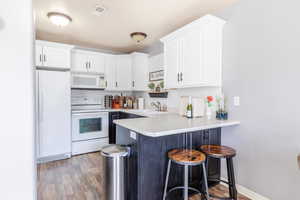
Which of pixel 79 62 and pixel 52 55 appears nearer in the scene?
pixel 52 55

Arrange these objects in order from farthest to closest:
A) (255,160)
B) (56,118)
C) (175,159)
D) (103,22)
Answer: (56,118)
(103,22)
(255,160)
(175,159)

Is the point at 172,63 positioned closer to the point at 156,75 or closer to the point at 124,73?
the point at 156,75

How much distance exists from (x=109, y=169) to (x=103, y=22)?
2.40 metres

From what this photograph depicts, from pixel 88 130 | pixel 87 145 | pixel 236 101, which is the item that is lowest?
pixel 87 145

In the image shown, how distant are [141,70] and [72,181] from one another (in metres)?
2.79

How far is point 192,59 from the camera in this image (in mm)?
2260

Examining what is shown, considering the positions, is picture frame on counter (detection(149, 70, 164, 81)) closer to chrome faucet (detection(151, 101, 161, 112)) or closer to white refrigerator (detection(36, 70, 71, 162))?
chrome faucet (detection(151, 101, 161, 112))

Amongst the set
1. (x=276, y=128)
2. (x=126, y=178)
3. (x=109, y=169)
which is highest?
(x=276, y=128)

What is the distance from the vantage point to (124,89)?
4.16 meters

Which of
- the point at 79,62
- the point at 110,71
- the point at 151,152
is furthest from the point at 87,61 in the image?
the point at 151,152

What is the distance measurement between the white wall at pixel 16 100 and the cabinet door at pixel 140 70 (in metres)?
3.18

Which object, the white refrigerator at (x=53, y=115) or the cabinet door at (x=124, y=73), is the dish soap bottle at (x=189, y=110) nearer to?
the cabinet door at (x=124, y=73)

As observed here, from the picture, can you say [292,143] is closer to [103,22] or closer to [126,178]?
[126,178]

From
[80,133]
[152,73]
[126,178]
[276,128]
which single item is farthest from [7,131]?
[152,73]
